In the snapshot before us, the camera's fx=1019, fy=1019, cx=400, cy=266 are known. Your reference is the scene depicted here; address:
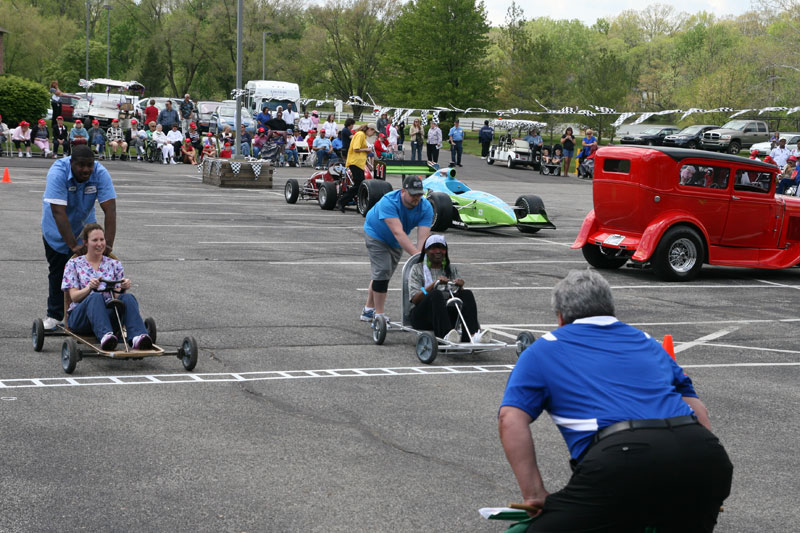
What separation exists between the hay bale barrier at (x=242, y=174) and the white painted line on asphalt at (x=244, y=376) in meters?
20.6

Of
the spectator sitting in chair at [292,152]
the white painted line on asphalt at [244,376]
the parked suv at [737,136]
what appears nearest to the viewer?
the white painted line on asphalt at [244,376]

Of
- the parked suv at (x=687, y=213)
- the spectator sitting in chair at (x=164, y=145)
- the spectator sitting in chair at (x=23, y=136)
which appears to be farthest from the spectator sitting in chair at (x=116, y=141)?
the parked suv at (x=687, y=213)

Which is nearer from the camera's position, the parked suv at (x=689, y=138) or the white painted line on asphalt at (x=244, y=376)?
the white painted line on asphalt at (x=244, y=376)

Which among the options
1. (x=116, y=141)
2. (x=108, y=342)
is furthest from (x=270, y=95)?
(x=108, y=342)

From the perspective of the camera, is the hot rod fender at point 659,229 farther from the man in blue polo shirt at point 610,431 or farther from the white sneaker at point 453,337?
the man in blue polo shirt at point 610,431

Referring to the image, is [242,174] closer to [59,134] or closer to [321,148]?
[321,148]

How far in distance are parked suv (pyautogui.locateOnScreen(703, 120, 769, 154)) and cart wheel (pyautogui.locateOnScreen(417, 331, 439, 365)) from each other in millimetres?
49281

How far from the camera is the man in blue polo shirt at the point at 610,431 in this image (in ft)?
11.1

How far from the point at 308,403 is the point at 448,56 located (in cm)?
6122

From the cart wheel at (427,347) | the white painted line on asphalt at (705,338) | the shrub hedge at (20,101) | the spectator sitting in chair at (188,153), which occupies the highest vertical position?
the shrub hedge at (20,101)

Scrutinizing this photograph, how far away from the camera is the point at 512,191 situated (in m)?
32.2

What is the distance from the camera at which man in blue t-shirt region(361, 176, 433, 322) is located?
1020 cm

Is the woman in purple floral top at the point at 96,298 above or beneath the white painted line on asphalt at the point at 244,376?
above

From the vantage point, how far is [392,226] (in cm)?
1018
